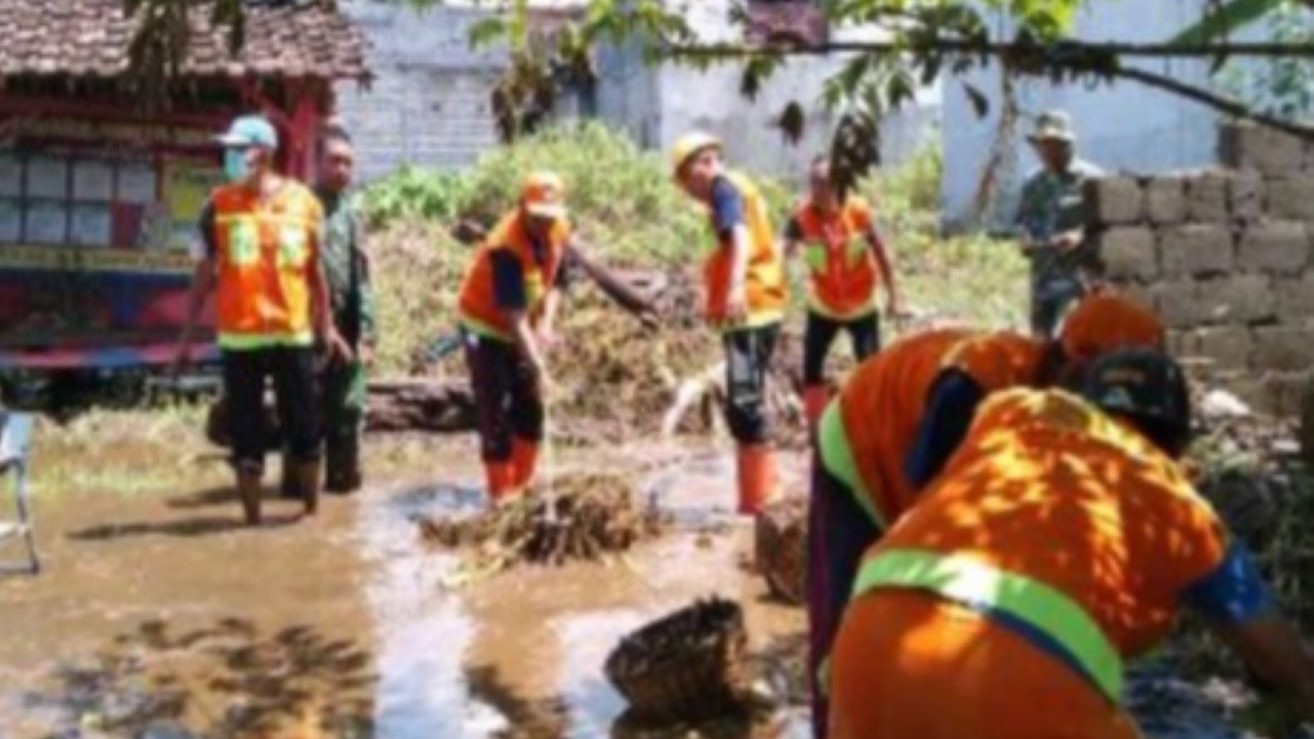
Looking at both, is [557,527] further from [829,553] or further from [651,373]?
[651,373]

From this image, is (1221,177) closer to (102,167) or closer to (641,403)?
(641,403)

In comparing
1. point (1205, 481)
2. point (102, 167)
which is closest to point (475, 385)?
point (1205, 481)

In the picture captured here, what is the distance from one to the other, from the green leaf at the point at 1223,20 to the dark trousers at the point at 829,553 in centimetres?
110

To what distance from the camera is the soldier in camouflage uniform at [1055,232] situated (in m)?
10.1

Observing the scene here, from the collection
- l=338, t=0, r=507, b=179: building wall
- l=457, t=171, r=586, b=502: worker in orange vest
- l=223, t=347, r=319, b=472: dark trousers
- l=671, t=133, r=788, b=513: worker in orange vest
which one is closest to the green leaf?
l=671, t=133, r=788, b=513: worker in orange vest

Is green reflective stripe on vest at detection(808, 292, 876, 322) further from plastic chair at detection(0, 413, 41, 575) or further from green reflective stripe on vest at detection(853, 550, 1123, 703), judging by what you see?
green reflective stripe on vest at detection(853, 550, 1123, 703)

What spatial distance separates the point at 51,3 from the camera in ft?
52.4

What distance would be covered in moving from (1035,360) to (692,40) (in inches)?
58.7

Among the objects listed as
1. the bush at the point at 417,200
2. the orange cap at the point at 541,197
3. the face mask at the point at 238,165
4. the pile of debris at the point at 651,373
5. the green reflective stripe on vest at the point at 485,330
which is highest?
the face mask at the point at 238,165

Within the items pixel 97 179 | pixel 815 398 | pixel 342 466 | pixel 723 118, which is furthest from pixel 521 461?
pixel 723 118

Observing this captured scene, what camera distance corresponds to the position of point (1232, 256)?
10742mm

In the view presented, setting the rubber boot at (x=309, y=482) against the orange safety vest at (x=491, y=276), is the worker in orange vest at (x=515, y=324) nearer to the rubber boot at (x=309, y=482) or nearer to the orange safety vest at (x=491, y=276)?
the orange safety vest at (x=491, y=276)

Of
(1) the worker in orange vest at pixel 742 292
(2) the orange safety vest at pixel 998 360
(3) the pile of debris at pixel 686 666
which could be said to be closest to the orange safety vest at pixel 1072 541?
(2) the orange safety vest at pixel 998 360

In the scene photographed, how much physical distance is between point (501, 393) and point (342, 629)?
208cm
